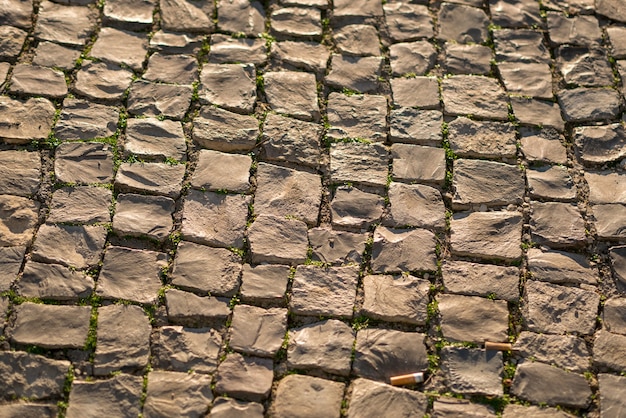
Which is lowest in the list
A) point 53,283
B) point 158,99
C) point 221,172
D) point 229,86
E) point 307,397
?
point 307,397

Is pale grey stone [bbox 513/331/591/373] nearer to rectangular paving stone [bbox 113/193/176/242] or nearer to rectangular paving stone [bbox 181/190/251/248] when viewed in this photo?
rectangular paving stone [bbox 181/190/251/248]

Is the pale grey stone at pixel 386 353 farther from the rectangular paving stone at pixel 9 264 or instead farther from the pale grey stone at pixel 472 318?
the rectangular paving stone at pixel 9 264

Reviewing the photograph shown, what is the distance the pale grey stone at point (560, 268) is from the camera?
4.15 metres

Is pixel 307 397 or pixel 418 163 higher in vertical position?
pixel 418 163

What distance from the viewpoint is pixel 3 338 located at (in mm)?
3746

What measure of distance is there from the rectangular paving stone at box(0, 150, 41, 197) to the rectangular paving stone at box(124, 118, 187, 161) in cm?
51

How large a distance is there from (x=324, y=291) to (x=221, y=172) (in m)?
0.95

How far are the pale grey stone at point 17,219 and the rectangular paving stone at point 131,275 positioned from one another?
0.46 metres

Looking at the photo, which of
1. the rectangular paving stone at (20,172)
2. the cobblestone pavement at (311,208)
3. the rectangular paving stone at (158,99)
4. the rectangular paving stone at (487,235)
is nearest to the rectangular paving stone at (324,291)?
the cobblestone pavement at (311,208)

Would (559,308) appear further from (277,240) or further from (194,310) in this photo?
(194,310)

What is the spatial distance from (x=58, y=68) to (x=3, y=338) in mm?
1858

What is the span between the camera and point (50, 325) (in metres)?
3.80

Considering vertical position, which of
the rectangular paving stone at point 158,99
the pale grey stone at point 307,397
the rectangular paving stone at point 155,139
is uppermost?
the rectangular paving stone at point 158,99

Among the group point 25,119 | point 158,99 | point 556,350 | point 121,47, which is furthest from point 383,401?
point 121,47
